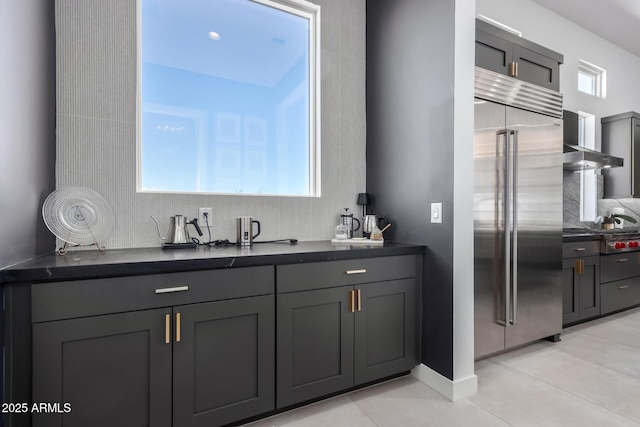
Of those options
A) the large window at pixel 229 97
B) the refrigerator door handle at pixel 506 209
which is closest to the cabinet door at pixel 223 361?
the large window at pixel 229 97

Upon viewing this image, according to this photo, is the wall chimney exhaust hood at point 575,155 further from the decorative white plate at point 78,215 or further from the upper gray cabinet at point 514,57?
the decorative white plate at point 78,215

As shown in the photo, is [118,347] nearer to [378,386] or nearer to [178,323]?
[178,323]

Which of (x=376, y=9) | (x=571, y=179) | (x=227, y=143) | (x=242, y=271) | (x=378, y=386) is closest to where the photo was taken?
(x=242, y=271)

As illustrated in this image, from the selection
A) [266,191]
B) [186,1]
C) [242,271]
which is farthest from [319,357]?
[186,1]

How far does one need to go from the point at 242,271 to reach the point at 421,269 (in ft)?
4.02

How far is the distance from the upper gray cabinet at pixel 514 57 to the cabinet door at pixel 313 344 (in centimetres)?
203

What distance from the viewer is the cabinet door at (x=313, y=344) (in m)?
1.72

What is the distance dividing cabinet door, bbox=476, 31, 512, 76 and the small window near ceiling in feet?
9.51

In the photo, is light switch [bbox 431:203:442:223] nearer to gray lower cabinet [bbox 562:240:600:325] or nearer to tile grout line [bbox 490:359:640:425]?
tile grout line [bbox 490:359:640:425]

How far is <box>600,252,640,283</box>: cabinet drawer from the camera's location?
3.32m

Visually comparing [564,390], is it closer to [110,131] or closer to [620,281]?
[620,281]

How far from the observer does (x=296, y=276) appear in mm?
1743

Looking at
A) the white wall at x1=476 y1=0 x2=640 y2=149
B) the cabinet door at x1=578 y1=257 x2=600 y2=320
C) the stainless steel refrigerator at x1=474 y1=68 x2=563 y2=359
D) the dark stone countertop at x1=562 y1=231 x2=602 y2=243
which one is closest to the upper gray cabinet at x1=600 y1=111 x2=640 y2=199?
the white wall at x1=476 y1=0 x2=640 y2=149

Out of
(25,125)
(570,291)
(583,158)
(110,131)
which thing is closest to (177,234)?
(110,131)
